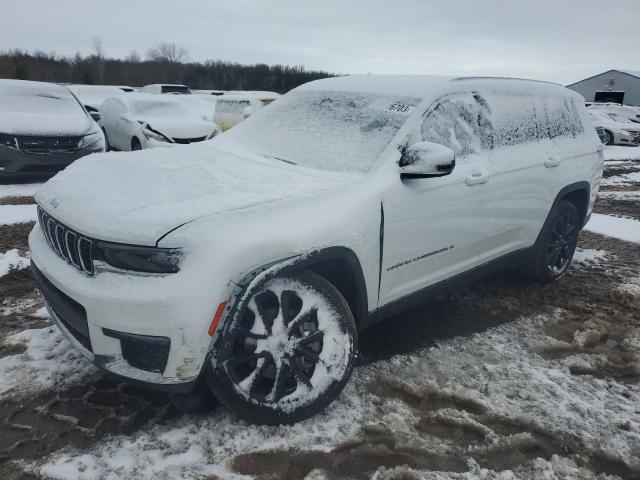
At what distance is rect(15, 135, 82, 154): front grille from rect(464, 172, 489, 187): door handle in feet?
21.2

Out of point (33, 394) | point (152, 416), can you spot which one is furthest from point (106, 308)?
point (33, 394)

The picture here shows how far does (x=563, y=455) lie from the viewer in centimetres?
239

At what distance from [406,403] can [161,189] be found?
1718mm

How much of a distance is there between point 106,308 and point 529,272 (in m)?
3.62

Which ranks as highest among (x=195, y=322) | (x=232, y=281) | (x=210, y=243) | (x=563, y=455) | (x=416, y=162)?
(x=416, y=162)

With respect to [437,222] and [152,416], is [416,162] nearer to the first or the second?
[437,222]

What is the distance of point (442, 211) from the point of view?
3.07 m

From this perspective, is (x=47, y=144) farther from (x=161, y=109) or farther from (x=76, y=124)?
(x=161, y=109)

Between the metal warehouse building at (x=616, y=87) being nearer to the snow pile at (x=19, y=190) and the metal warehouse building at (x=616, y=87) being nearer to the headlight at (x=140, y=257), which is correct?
the snow pile at (x=19, y=190)

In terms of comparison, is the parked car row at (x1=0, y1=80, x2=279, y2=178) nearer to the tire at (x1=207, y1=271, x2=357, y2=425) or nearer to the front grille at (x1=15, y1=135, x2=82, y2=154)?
the front grille at (x1=15, y1=135, x2=82, y2=154)

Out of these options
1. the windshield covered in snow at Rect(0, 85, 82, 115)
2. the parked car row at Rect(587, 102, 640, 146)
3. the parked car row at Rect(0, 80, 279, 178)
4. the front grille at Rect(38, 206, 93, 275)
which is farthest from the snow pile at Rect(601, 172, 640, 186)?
the front grille at Rect(38, 206, 93, 275)

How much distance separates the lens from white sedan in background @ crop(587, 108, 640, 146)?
18141mm

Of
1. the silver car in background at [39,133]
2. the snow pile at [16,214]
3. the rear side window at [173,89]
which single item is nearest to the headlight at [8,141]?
the silver car in background at [39,133]

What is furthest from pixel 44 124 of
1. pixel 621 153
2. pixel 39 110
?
pixel 621 153
